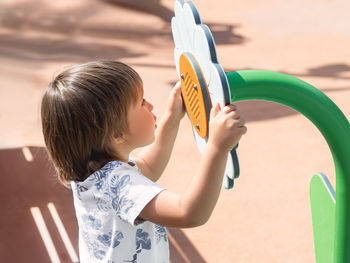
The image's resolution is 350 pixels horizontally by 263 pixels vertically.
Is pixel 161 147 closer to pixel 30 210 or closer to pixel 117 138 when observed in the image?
pixel 117 138

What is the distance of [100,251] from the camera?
128cm

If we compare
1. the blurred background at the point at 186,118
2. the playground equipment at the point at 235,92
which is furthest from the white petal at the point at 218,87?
the blurred background at the point at 186,118

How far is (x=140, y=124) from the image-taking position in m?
1.25

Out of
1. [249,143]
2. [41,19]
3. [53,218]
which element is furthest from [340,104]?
[41,19]

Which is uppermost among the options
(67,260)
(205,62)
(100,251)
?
(205,62)

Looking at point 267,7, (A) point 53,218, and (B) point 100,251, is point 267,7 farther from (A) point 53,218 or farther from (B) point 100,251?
(B) point 100,251

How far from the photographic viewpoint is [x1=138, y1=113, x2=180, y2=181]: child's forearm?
1407 mm

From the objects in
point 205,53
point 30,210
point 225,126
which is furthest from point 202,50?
point 30,210

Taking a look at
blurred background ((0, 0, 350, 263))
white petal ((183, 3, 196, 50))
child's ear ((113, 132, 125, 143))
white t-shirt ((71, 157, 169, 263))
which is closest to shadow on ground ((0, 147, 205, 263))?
blurred background ((0, 0, 350, 263))

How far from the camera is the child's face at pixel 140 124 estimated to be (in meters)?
1.24

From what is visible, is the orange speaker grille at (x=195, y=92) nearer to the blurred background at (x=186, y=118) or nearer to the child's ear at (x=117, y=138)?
the child's ear at (x=117, y=138)

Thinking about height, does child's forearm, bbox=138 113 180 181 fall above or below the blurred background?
above

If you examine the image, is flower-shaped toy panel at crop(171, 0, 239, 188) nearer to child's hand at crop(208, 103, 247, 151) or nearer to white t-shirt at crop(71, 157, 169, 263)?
child's hand at crop(208, 103, 247, 151)

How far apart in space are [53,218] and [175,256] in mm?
604
